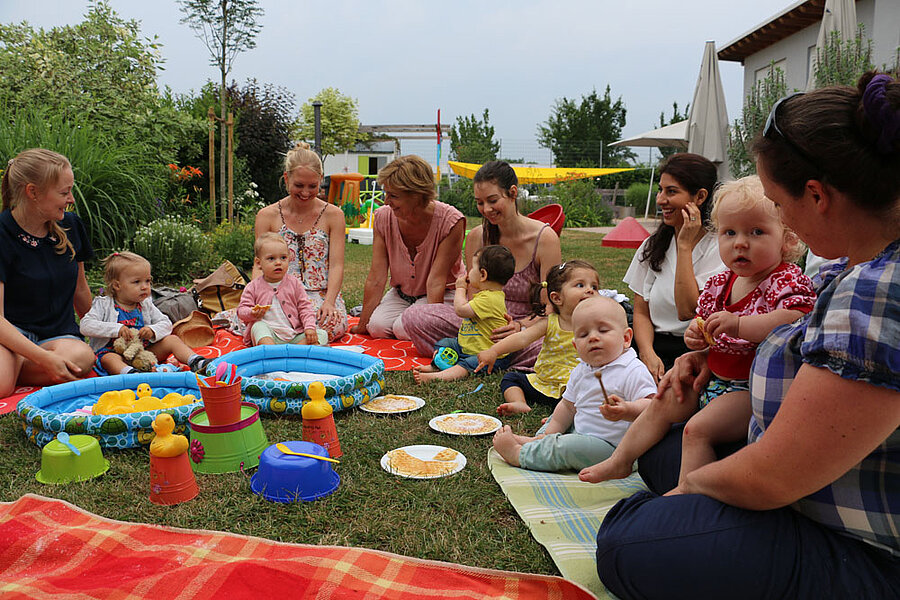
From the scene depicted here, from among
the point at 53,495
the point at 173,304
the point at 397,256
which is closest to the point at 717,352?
the point at 53,495

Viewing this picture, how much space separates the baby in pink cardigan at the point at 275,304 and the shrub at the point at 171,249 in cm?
286

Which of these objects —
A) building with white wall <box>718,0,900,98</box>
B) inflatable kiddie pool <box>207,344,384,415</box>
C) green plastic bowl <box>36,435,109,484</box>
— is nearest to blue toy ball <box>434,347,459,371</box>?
inflatable kiddie pool <box>207,344,384,415</box>

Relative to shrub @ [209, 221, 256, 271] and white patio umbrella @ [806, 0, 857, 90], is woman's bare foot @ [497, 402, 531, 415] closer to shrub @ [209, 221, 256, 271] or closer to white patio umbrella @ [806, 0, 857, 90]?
shrub @ [209, 221, 256, 271]

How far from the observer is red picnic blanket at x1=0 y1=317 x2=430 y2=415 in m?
4.88

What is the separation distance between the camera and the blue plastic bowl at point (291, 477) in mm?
2566

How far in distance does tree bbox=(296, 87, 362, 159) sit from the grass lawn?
3246cm

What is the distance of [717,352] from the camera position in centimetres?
220

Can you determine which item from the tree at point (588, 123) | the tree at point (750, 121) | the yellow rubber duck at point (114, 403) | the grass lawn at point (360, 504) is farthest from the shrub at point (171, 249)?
the tree at point (588, 123)

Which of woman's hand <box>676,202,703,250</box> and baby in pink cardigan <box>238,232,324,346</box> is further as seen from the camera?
baby in pink cardigan <box>238,232,324,346</box>

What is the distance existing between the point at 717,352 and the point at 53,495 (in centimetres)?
267

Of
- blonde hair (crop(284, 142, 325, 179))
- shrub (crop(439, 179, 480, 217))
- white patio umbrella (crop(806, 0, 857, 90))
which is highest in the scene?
white patio umbrella (crop(806, 0, 857, 90))

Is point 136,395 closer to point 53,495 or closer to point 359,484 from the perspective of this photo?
point 53,495

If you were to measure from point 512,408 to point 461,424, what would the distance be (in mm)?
354

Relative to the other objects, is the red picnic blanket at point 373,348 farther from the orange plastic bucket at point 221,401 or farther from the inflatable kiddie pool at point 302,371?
the orange plastic bucket at point 221,401
